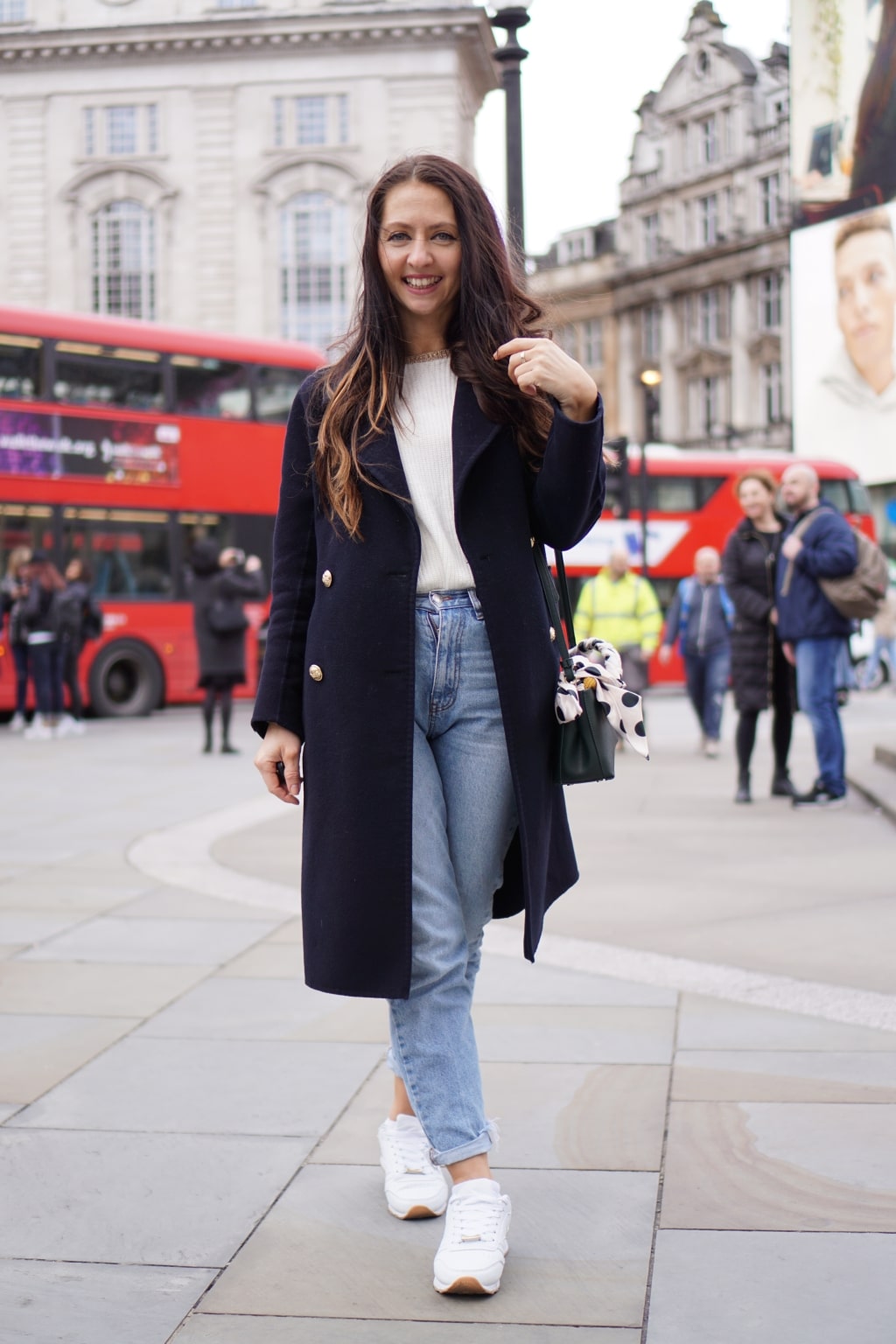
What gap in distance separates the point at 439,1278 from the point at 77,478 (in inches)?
586

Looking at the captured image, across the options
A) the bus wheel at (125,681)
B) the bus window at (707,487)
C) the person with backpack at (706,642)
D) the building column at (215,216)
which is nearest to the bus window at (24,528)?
the bus wheel at (125,681)

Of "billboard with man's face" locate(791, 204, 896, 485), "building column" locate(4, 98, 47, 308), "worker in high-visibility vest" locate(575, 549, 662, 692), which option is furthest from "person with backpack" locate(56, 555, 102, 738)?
"billboard with man's face" locate(791, 204, 896, 485)

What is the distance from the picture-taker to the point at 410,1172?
2.86 meters

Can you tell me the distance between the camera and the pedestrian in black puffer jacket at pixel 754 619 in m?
8.83

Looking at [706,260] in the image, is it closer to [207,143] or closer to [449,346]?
[207,143]

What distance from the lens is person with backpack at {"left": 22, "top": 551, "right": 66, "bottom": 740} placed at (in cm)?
1478

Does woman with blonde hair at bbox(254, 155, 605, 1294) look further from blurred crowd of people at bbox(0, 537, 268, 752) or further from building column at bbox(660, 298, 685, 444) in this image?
building column at bbox(660, 298, 685, 444)

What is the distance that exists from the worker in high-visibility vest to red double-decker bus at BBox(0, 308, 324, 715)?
185 inches

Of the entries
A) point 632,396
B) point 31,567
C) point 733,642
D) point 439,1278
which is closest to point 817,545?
point 733,642

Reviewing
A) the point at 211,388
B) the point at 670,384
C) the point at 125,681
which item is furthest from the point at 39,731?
the point at 670,384

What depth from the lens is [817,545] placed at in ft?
27.5

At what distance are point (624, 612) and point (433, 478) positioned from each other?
404 inches

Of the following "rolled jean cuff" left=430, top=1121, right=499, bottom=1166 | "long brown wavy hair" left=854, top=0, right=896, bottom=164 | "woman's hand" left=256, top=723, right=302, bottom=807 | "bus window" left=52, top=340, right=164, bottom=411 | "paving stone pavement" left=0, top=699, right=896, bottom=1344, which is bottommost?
"paving stone pavement" left=0, top=699, right=896, bottom=1344

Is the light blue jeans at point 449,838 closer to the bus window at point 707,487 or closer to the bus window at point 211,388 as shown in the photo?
the bus window at point 211,388
